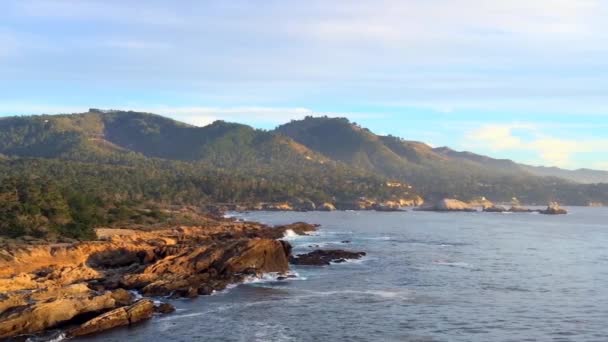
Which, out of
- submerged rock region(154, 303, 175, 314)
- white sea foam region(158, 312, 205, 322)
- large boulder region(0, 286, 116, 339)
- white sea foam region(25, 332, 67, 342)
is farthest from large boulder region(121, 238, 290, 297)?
white sea foam region(25, 332, 67, 342)

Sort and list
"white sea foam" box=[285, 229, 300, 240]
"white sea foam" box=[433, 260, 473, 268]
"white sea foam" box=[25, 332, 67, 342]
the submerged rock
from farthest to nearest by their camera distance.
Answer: "white sea foam" box=[285, 229, 300, 240], "white sea foam" box=[433, 260, 473, 268], the submerged rock, "white sea foam" box=[25, 332, 67, 342]

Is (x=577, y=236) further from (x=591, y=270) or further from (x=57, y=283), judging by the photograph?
(x=57, y=283)

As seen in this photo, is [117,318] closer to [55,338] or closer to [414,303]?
[55,338]

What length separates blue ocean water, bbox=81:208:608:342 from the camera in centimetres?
4375

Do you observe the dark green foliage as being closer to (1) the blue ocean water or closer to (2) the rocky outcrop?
(2) the rocky outcrop

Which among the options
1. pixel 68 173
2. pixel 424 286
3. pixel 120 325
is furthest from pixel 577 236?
pixel 68 173

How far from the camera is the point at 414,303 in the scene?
5384cm

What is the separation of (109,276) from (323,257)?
101ft

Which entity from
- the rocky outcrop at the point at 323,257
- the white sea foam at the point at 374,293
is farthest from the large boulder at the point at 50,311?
the rocky outcrop at the point at 323,257

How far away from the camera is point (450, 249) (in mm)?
99000

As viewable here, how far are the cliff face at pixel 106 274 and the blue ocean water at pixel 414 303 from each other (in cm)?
342

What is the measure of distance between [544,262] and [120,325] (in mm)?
59432

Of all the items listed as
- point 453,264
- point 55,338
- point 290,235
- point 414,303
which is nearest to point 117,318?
point 55,338

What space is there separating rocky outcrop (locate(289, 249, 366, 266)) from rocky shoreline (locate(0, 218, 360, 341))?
1.03 m
